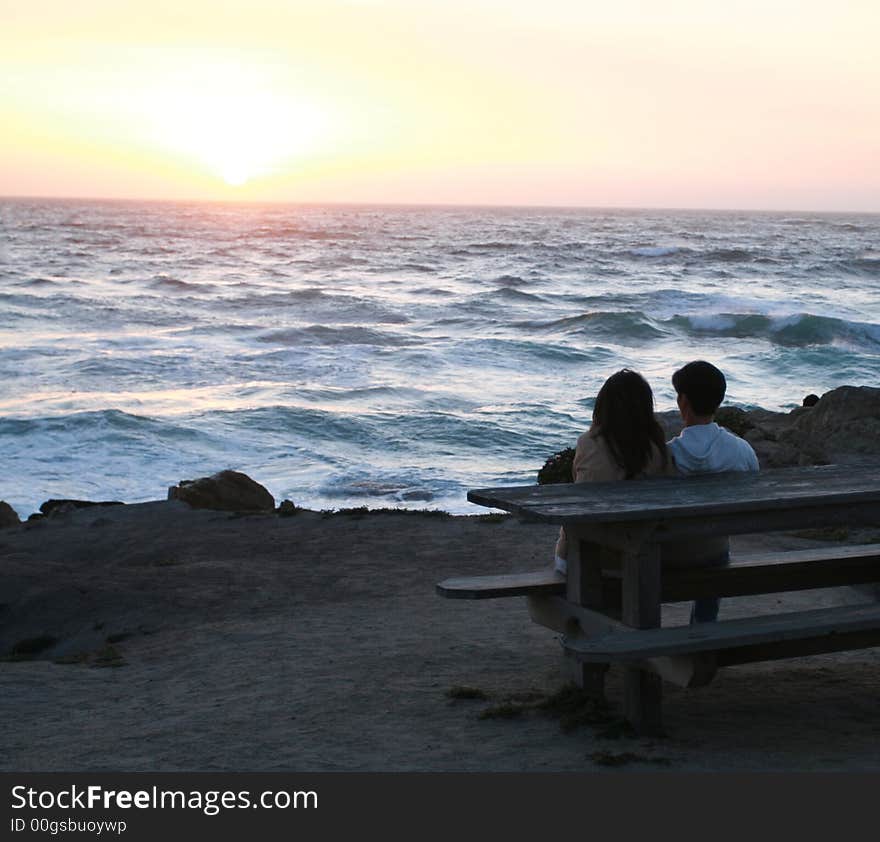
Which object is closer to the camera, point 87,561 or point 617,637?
point 617,637

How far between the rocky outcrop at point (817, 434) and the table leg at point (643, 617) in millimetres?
7313

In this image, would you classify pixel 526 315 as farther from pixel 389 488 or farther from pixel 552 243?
pixel 552 243

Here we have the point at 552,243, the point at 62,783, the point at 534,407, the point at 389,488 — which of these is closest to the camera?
the point at 62,783

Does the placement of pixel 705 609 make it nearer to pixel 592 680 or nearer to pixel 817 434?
pixel 592 680

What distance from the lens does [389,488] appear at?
14.1m

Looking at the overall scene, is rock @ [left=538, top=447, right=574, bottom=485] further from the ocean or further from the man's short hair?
the man's short hair

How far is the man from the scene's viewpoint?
5.13m

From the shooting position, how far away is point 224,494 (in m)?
11.9

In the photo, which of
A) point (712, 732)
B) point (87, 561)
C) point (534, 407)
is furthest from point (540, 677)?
point (534, 407)

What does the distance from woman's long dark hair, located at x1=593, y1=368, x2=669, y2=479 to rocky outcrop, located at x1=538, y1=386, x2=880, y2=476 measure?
692 cm

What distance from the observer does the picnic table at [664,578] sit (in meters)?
4.41

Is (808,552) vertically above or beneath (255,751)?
above

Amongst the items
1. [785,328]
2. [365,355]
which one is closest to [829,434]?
[365,355]

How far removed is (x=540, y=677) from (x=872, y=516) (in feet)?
5.89
